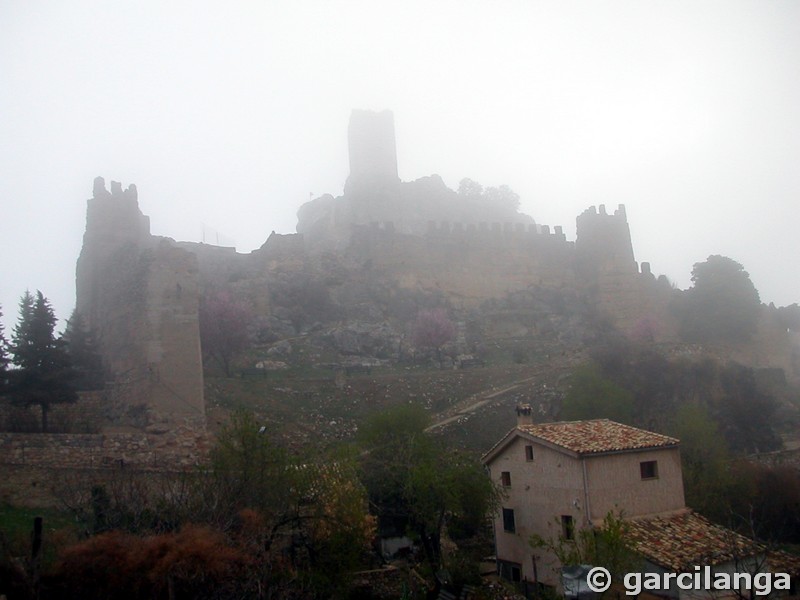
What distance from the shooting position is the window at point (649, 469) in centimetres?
1819

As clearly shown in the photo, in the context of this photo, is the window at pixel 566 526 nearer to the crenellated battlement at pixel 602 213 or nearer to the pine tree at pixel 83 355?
the pine tree at pixel 83 355

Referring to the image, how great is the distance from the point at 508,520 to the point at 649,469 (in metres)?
3.62

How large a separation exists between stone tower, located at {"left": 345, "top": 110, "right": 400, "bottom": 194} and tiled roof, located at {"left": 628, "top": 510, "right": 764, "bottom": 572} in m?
57.1

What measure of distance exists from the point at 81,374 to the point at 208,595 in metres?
15.1

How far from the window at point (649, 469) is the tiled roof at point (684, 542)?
0.92 m

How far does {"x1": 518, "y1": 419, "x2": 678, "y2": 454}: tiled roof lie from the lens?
1778cm

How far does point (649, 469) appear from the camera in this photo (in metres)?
18.3

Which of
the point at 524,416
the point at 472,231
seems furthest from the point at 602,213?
the point at 524,416

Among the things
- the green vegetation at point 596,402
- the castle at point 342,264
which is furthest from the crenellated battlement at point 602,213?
the green vegetation at point 596,402

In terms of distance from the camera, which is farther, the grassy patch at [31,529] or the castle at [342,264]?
the castle at [342,264]

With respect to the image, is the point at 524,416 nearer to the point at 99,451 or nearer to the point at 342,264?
the point at 99,451

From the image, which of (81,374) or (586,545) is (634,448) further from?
(81,374)

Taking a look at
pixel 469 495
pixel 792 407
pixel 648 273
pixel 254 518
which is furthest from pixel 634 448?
pixel 648 273

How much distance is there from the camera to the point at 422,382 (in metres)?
35.2
